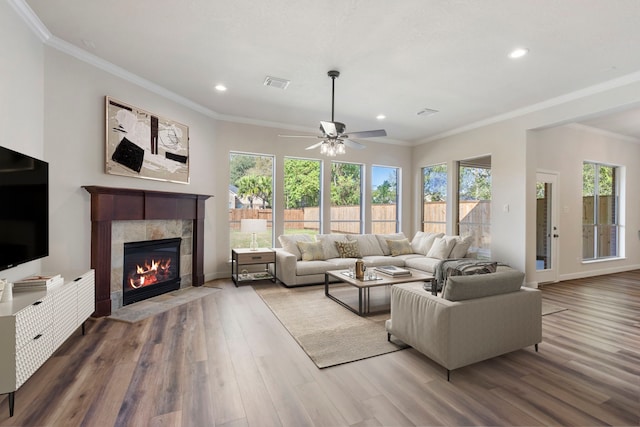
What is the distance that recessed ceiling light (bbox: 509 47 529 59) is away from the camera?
331 centimetres

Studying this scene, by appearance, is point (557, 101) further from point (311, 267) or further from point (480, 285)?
point (311, 267)

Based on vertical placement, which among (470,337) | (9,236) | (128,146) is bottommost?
(470,337)

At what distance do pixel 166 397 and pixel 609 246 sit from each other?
9068 mm

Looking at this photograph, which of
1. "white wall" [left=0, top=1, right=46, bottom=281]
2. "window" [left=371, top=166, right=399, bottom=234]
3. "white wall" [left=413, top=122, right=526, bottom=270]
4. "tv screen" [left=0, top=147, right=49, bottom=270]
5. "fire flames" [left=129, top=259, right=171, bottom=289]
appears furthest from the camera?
"window" [left=371, top=166, right=399, bottom=234]

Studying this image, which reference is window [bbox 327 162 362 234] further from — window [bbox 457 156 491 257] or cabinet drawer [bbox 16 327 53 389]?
cabinet drawer [bbox 16 327 53 389]

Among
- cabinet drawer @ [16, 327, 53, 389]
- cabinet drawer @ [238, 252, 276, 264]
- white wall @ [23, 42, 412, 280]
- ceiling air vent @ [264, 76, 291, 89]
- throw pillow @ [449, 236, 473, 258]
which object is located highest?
ceiling air vent @ [264, 76, 291, 89]

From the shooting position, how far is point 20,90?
2877 mm

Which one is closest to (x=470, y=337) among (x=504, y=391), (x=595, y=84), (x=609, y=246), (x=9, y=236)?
(x=504, y=391)

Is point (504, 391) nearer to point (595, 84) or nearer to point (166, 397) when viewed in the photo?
point (166, 397)

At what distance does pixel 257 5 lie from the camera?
2658 mm

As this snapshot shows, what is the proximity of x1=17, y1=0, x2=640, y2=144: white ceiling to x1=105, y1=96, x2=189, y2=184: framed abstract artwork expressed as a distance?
551 millimetres

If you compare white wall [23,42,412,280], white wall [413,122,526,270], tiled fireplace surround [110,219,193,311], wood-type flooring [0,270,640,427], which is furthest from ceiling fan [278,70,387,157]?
white wall [413,122,526,270]

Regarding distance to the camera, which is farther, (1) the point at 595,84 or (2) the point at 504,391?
(1) the point at 595,84

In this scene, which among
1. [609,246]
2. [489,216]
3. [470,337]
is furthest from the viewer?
[609,246]
